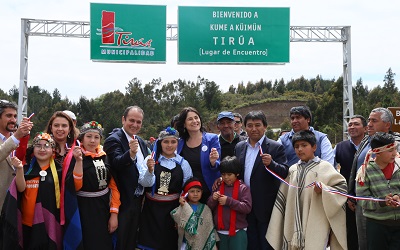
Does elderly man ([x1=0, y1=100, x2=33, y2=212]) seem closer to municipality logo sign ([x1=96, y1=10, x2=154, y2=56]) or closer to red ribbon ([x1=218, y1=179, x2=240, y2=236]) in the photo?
red ribbon ([x1=218, y1=179, x2=240, y2=236])

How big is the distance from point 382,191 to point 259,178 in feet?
3.85

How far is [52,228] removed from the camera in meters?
3.94

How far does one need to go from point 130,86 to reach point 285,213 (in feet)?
92.1

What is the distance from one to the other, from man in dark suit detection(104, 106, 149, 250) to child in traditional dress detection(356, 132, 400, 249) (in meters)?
2.25

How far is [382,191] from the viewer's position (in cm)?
392

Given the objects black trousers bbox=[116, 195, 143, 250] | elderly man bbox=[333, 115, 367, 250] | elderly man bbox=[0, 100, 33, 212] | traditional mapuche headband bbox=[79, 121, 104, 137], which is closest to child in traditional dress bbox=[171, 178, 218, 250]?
black trousers bbox=[116, 195, 143, 250]

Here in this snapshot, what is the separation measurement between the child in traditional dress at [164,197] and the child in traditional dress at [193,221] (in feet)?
0.36

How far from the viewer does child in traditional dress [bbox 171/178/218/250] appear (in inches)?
163

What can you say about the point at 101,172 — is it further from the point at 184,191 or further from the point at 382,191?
the point at 382,191

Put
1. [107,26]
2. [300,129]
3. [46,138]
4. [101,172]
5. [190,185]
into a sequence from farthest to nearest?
[107,26] < [300,129] < [190,185] < [101,172] < [46,138]

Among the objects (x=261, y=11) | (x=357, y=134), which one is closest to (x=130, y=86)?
(x=261, y=11)

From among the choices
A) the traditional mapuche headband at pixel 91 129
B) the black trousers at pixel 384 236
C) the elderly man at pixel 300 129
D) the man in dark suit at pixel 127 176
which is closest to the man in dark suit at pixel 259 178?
the elderly man at pixel 300 129

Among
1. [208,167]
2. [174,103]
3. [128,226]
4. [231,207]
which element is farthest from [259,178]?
[174,103]

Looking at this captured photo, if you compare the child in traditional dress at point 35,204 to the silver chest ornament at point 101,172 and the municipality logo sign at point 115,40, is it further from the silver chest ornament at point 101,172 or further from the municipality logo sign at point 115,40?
the municipality logo sign at point 115,40
